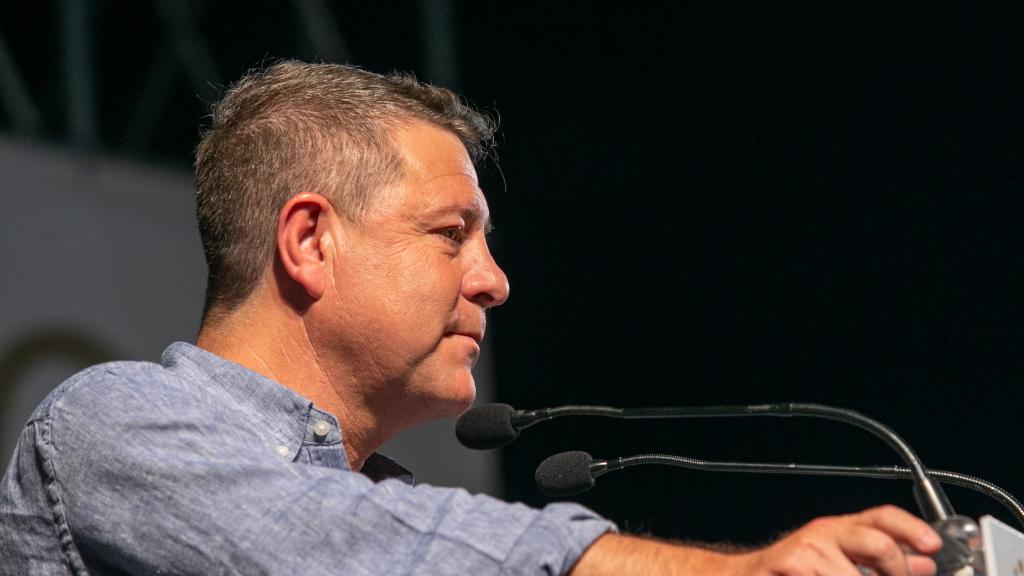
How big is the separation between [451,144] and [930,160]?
2385 mm

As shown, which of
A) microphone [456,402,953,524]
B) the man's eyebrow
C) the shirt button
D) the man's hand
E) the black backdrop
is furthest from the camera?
the black backdrop

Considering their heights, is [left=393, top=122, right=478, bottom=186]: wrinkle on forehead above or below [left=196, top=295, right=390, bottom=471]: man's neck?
above

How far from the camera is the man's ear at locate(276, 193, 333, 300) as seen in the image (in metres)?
1.63

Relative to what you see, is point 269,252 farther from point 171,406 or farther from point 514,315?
point 514,315

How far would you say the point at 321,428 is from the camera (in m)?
1.54

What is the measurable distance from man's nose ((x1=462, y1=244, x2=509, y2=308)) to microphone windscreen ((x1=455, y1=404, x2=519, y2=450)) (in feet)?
0.53

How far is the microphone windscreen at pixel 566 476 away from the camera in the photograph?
159cm

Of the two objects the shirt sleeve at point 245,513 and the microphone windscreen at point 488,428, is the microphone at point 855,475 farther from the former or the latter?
the shirt sleeve at point 245,513

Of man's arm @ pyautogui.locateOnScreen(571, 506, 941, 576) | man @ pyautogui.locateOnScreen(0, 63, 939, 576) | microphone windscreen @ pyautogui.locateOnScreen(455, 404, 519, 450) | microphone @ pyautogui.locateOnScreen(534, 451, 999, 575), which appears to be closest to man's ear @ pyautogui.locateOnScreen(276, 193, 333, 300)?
man @ pyautogui.locateOnScreen(0, 63, 939, 576)

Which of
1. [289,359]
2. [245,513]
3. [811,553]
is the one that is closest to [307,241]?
[289,359]

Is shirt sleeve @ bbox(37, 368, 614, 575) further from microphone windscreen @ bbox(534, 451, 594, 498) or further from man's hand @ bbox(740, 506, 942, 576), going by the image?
microphone windscreen @ bbox(534, 451, 594, 498)

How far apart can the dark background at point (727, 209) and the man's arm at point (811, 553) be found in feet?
8.52

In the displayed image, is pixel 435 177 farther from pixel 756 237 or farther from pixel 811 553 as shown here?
pixel 756 237

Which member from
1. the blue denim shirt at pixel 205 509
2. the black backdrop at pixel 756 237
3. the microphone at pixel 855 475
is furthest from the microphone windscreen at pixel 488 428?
the black backdrop at pixel 756 237
